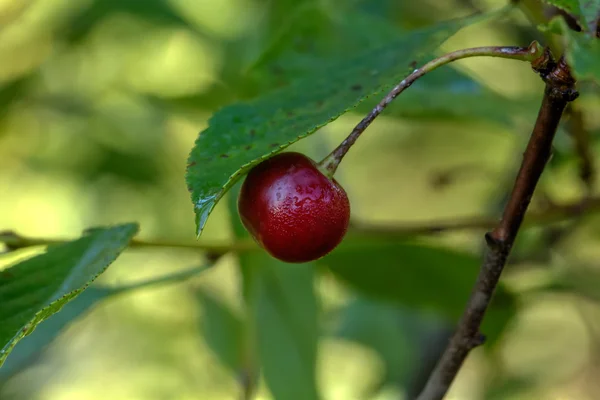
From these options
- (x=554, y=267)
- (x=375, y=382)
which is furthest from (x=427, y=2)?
(x=375, y=382)

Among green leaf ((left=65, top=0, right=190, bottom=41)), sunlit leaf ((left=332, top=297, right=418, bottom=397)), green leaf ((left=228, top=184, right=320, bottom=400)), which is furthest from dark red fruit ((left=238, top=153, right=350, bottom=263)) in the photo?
green leaf ((left=65, top=0, right=190, bottom=41))

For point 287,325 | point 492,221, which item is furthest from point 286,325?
point 492,221

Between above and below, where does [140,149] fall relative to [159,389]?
A: above

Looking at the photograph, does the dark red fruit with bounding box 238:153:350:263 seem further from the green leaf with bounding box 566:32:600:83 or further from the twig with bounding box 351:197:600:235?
the twig with bounding box 351:197:600:235

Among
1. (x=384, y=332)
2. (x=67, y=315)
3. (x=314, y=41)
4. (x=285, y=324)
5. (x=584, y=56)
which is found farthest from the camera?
(x=384, y=332)

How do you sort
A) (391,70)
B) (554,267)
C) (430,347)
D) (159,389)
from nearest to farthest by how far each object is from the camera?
(391,70) < (554,267) < (430,347) < (159,389)

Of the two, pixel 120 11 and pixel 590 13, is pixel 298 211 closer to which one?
pixel 590 13

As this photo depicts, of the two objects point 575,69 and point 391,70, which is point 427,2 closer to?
point 391,70
